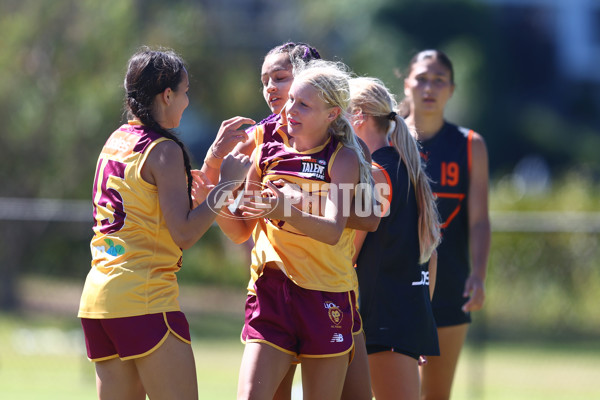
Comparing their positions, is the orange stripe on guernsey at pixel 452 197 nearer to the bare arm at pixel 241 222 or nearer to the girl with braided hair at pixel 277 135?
the girl with braided hair at pixel 277 135

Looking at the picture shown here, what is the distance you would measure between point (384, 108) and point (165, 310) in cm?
142

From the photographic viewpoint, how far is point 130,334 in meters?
3.23

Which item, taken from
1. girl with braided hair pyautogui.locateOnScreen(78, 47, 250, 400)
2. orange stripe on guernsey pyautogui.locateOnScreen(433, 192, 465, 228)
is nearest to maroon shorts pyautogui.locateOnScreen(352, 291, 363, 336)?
girl with braided hair pyautogui.locateOnScreen(78, 47, 250, 400)

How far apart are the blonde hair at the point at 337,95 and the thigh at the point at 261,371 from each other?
0.79 m

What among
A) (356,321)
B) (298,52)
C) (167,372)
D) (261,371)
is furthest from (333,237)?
(298,52)

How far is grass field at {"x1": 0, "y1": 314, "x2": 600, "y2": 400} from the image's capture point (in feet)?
26.6

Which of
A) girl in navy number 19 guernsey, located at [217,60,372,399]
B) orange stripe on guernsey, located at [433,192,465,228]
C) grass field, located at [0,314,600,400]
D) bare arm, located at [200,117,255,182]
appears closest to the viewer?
girl in navy number 19 guernsey, located at [217,60,372,399]

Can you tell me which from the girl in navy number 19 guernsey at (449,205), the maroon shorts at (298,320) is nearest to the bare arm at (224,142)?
the maroon shorts at (298,320)

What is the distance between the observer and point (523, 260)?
11.3 metres

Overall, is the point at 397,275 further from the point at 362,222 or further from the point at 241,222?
the point at 241,222

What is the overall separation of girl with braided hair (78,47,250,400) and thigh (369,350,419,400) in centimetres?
93

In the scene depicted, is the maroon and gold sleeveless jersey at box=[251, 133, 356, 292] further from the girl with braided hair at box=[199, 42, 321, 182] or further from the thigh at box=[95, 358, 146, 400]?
the thigh at box=[95, 358, 146, 400]

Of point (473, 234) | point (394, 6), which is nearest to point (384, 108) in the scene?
point (473, 234)

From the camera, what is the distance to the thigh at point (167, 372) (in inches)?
128
